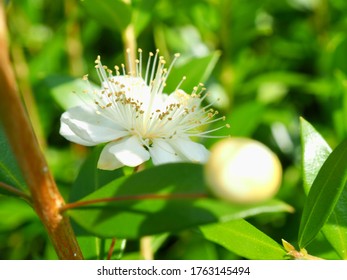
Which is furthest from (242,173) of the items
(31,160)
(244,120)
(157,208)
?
(244,120)

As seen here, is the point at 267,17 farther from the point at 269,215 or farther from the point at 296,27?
the point at 269,215

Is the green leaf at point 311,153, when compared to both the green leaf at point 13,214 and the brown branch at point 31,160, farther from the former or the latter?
the green leaf at point 13,214

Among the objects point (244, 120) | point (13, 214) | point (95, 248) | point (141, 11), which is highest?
point (141, 11)

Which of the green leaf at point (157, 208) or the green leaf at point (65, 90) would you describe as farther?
the green leaf at point (65, 90)

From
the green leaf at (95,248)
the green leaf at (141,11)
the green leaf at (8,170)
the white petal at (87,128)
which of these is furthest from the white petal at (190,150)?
the green leaf at (141,11)

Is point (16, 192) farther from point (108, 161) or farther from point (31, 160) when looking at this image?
point (108, 161)
